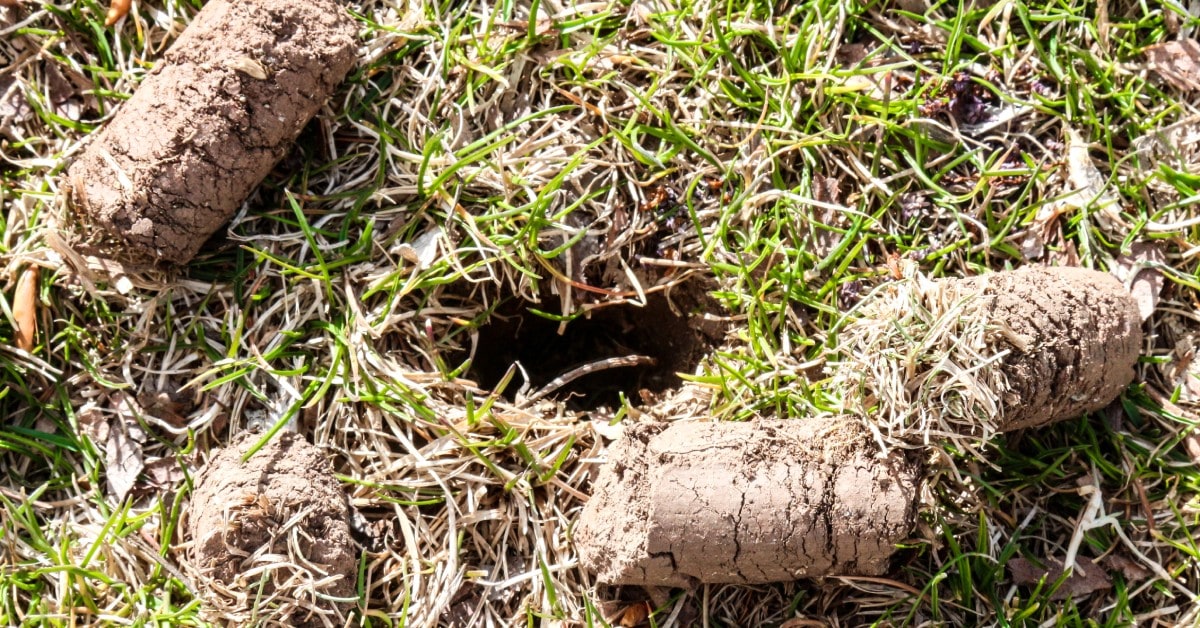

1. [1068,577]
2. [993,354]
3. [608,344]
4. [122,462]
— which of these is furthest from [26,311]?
[1068,577]

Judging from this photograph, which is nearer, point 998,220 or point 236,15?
point 236,15

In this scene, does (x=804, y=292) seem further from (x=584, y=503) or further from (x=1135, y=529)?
(x=1135, y=529)

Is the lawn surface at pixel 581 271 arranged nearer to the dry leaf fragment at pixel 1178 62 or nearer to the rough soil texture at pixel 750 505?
the dry leaf fragment at pixel 1178 62

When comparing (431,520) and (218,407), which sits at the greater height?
(218,407)

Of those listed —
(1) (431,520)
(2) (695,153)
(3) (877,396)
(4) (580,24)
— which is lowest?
(1) (431,520)

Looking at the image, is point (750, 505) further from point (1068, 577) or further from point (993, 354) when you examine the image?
point (1068, 577)

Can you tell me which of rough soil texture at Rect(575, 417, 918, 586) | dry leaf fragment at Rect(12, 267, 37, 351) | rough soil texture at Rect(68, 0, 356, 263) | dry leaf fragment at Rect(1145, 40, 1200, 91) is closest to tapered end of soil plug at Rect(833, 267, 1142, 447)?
rough soil texture at Rect(575, 417, 918, 586)

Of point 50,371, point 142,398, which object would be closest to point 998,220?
point 142,398
